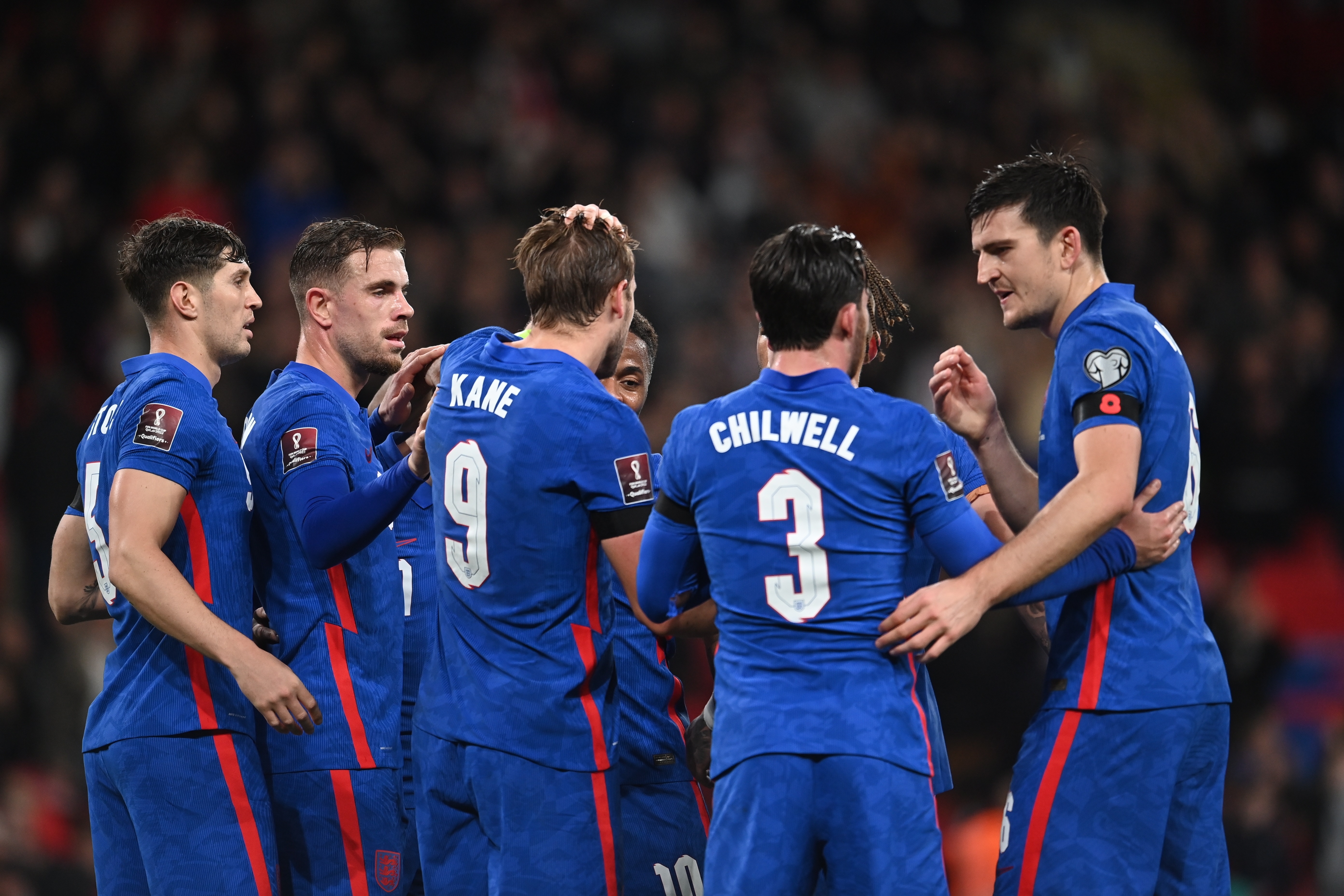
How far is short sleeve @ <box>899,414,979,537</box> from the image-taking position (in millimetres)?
3615

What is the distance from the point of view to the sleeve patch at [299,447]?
4.50m

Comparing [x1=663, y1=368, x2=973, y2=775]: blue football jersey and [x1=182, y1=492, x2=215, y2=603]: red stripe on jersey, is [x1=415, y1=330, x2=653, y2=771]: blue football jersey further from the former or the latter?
[x1=182, y1=492, x2=215, y2=603]: red stripe on jersey

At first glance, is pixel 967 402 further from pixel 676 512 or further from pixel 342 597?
pixel 342 597

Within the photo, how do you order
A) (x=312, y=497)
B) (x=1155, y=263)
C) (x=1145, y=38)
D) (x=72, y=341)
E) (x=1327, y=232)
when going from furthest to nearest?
(x=1145, y=38), (x=1327, y=232), (x=1155, y=263), (x=72, y=341), (x=312, y=497)

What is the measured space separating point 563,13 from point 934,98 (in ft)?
11.0

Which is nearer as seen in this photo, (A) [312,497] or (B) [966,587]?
(B) [966,587]

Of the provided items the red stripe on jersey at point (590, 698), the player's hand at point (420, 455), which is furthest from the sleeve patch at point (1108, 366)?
the player's hand at point (420, 455)

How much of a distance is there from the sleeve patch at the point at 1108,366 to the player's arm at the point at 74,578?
3.23 m

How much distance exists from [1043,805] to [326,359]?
276cm

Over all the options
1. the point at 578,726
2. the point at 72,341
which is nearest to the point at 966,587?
the point at 578,726

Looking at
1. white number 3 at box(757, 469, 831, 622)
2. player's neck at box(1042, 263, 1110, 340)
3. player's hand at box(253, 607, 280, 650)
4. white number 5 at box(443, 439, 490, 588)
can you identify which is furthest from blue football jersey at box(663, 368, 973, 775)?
player's hand at box(253, 607, 280, 650)

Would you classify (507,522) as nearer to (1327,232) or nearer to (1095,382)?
(1095,382)

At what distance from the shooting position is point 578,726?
4.01 metres

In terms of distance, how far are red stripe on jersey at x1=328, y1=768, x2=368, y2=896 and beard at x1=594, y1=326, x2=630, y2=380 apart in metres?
1.48
